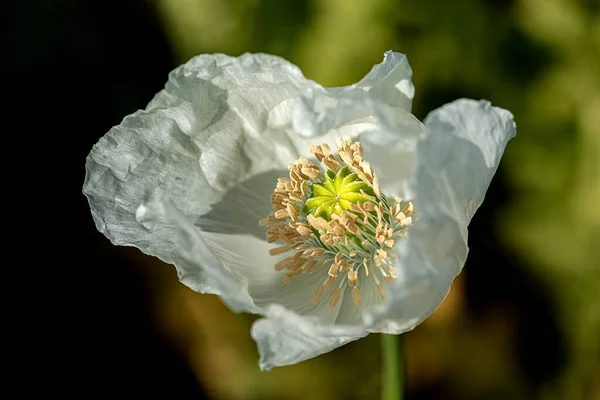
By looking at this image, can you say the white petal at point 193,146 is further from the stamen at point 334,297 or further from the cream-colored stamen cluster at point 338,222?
the stamen at point 334,297

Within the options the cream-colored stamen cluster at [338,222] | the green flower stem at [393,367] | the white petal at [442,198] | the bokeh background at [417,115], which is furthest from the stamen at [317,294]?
the bokeh background at [417,115]

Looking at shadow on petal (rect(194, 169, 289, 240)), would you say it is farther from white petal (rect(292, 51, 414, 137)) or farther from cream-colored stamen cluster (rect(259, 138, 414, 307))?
white petal (rect(292, 51, 414, 137))

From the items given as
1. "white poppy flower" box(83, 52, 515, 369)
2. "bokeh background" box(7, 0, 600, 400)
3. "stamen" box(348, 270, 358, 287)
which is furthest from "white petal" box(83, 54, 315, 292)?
"bokeh background" box(7, 0, 600, 400)

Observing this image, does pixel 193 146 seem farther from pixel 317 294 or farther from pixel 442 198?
pixel 442 198

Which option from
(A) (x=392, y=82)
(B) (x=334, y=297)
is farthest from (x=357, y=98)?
(B) (x=334, y=297)

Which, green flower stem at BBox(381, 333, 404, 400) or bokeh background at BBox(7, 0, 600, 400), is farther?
bokeh background at BBox(7, 0, 600, 400)

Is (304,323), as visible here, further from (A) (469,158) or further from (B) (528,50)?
(B) (528,50)
